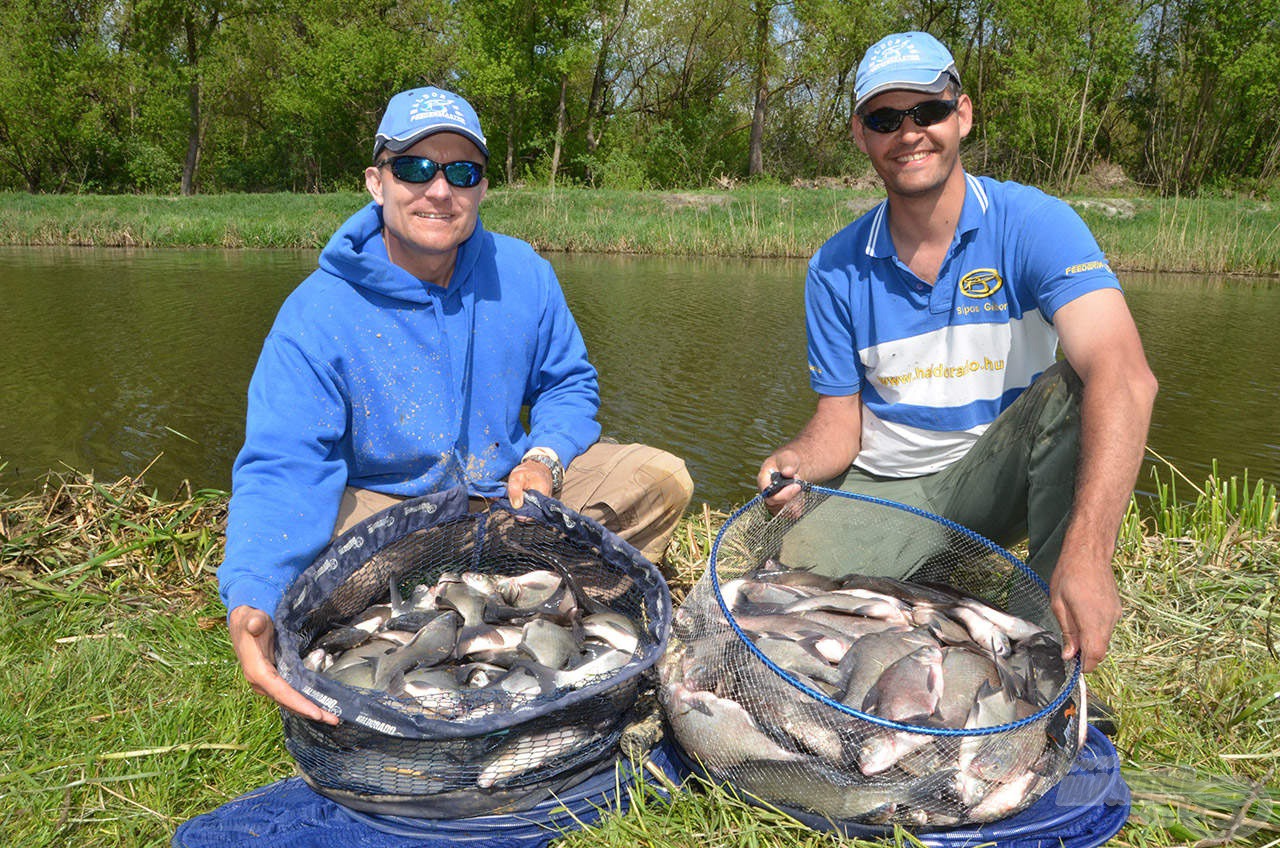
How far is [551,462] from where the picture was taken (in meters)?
3.17

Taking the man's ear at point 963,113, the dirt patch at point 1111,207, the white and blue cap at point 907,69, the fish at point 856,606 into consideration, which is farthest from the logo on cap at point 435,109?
the dirt patch at point 1111,207

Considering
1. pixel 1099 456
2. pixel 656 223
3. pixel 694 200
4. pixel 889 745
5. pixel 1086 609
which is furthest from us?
pixel 694 200

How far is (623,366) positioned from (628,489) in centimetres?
627

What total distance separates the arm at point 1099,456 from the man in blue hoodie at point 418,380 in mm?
1492

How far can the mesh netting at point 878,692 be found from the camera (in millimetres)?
2045

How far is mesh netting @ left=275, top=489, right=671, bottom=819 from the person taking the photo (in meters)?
2.12

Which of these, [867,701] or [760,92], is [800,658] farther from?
[760,92]

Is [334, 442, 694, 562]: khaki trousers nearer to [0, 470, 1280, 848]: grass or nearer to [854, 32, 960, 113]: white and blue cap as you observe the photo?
[0, 470, 1280, 848]: grass

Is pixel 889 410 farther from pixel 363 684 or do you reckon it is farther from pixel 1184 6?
pixel 1184 6

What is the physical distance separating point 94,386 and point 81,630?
6064mm

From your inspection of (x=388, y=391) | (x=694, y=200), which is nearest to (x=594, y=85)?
(x=694, y=200)

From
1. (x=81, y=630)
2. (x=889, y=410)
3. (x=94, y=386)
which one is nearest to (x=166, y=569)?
(x=81, y=630)

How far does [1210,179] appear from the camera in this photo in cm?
3222

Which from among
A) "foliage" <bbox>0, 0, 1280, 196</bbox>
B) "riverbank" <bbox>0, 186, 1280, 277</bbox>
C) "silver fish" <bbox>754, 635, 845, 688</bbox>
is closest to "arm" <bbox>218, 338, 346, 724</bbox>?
"silver fish" <bbox>754, 635, 845, 688</bbox>
